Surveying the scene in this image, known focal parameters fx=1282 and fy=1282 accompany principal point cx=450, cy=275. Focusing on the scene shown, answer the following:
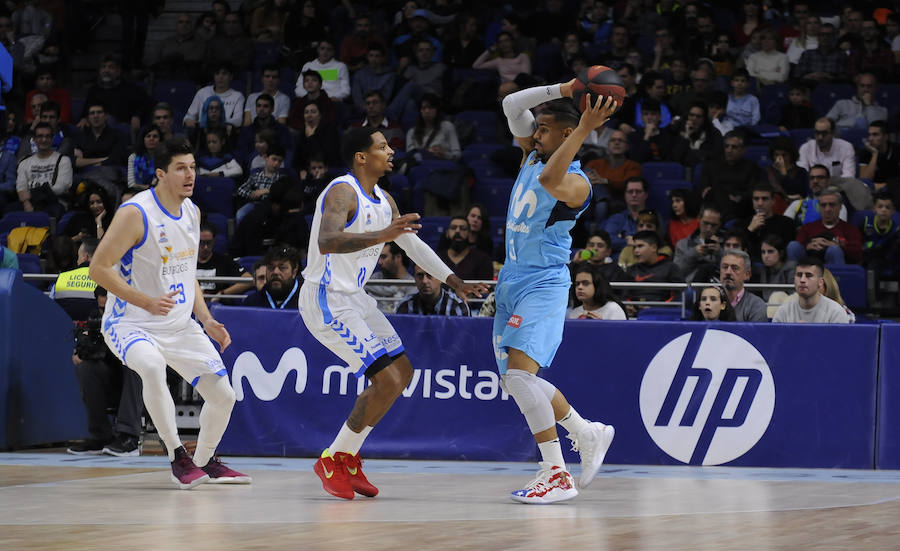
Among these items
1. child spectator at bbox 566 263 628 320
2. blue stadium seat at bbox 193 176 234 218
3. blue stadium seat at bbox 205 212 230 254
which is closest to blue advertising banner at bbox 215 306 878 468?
child spectator at bbox 566 263 628 320

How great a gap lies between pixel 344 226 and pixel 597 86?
1.67 metres

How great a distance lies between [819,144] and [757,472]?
6223mm

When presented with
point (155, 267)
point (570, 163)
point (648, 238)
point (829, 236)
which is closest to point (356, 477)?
point (155, 267)

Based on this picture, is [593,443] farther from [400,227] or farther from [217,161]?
[217,161]

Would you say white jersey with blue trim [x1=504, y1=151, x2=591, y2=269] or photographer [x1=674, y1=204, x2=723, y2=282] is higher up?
white jersey with blue trim [x1=504, y1=151, x2=591, y2=269]

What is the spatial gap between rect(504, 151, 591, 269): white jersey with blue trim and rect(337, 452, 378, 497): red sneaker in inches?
58.5

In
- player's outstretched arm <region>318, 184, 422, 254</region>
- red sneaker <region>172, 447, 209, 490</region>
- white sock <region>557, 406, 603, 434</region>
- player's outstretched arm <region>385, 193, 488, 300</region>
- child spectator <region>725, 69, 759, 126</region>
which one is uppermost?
child spectator <region>725, 69, 759, 126</region>

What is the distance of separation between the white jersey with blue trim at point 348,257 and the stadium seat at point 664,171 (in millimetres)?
7793

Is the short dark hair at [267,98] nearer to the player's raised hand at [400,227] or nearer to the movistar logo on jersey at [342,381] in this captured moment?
the movistar logo on jersey at [342,381]

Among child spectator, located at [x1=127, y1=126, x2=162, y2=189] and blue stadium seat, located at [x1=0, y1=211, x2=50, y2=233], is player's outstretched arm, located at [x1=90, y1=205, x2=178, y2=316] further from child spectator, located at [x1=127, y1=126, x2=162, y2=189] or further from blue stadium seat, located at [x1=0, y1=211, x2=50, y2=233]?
blue stadium seat, located at [x1=0, y1=211, x2=50, y2=233]

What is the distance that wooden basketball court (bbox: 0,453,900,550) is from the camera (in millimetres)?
5723

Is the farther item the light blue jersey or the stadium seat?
the stadium seat

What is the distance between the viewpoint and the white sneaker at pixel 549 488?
7.21 m

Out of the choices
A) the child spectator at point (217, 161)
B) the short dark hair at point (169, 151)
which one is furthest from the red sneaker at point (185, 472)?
the child spectator at point (217, 161)
